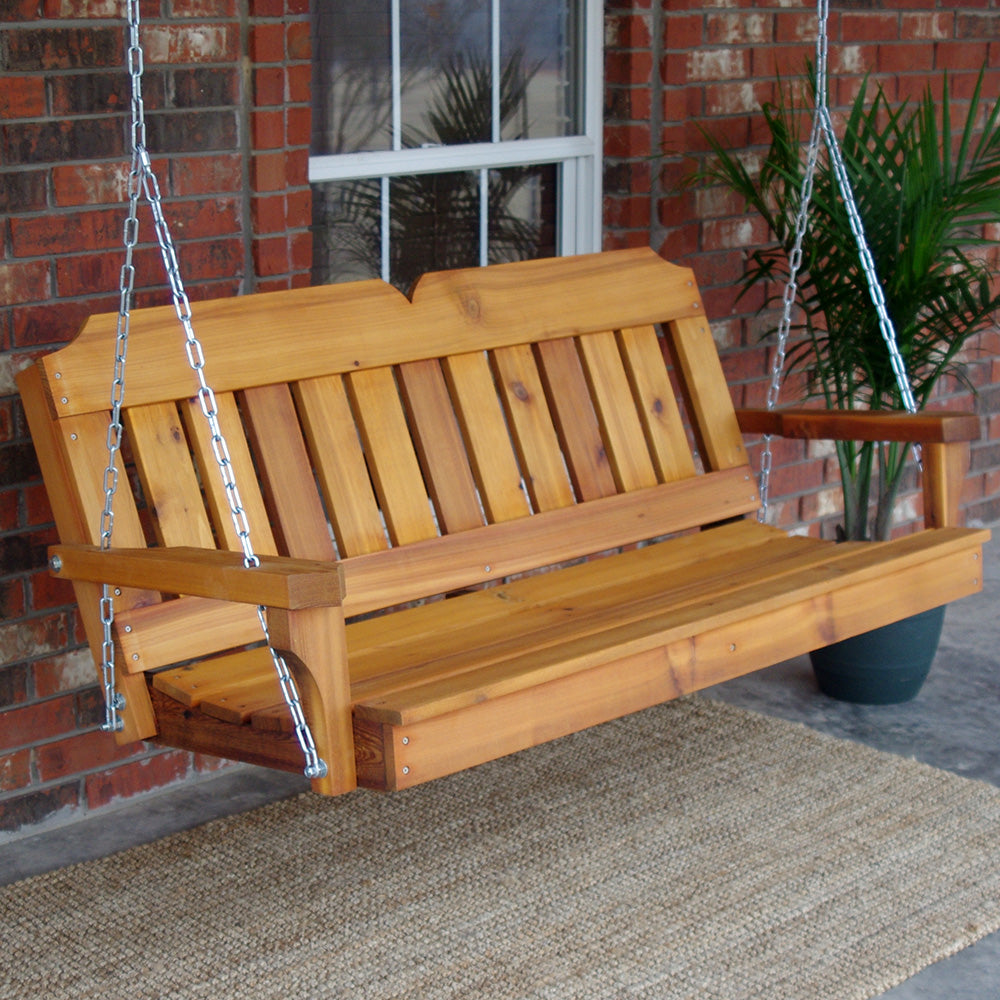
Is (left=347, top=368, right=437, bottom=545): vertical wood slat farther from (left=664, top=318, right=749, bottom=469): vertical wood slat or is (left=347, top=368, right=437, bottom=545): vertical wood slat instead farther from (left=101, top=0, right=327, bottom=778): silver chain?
(left=664, top=318, right=749, bottom=469): vertical wood slat

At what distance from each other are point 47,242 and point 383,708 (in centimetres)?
134

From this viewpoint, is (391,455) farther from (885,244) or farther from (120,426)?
(885,244)

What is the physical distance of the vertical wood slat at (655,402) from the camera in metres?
3.69

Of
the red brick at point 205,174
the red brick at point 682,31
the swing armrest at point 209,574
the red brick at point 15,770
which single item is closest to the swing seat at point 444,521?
the swing armrest at point 209,574

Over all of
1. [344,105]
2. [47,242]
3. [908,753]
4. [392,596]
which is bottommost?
[908,753]

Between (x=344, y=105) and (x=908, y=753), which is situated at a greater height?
(x=344, y=105)

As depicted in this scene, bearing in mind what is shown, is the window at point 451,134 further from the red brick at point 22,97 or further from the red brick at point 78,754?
the red brick at point 78,754

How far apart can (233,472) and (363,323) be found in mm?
414

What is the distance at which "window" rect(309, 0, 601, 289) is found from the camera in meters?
3.76

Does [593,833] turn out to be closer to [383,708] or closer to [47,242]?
[383,708]

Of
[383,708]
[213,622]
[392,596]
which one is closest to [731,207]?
[392,596]

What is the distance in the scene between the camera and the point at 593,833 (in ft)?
11.0

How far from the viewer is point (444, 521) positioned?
3.31 metres

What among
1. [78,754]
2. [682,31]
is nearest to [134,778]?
[78,754]
